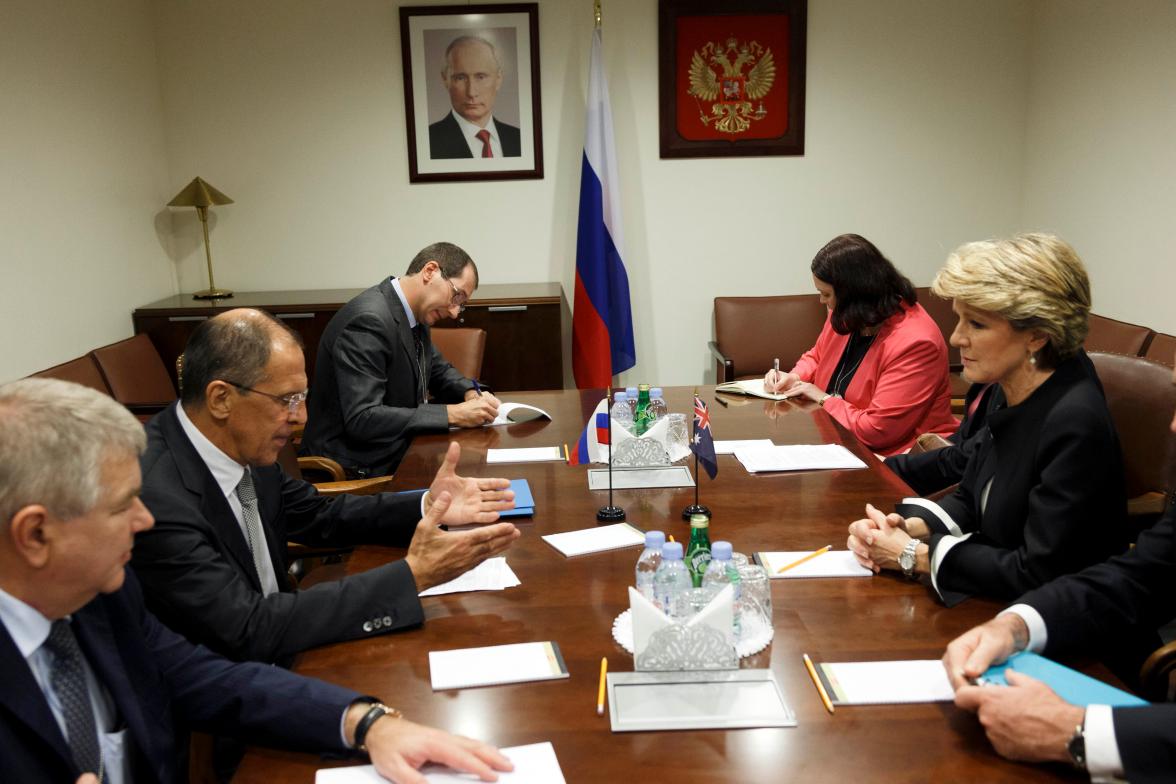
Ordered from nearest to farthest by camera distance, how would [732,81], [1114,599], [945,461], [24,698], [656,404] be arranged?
[24,698], [1114,599], [945,461], [656,404], [732,81]

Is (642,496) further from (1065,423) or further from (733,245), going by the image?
(733,245)

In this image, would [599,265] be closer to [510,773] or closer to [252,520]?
[252,520]

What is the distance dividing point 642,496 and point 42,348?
316cm

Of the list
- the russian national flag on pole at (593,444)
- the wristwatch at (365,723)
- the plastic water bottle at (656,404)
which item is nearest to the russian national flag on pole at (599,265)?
the plastic water bottle at (656,404)

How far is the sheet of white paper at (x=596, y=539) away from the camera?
2209mm

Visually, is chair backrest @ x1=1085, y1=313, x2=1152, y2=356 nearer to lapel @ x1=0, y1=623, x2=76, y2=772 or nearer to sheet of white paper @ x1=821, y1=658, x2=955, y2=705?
sheet of white paper @ x1=821, y1=658, x2=955, y2=705

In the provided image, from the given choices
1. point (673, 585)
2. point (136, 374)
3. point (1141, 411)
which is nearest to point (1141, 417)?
point (1141, 411)

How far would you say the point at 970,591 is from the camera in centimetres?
192

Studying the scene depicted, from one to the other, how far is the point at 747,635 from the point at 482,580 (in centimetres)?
Answer: 59

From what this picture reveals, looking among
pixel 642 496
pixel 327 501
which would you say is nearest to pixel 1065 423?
pixel 642 496

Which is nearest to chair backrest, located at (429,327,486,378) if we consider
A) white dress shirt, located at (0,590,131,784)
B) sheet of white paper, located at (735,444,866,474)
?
sheet of white paper, located at (735,444,866,474)

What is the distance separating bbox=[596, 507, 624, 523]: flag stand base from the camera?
2395 mm

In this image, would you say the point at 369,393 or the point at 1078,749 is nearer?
the point at 1078,749

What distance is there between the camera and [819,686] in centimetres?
159
